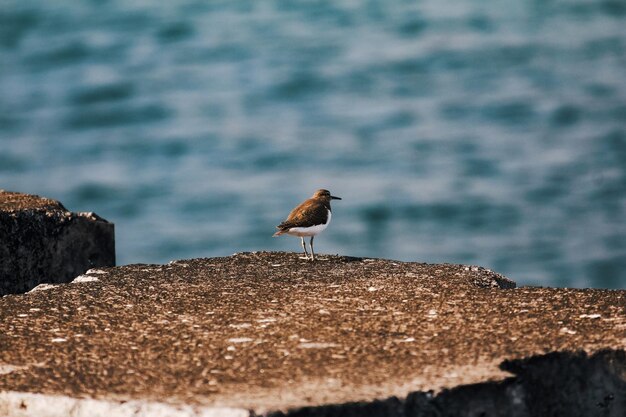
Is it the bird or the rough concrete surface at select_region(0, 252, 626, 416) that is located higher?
the bird

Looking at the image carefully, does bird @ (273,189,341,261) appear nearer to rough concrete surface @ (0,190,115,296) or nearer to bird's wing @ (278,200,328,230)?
bird's wing @ (278,200,328,230)

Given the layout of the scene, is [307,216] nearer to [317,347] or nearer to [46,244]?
[46,244]

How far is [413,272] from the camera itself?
4871 millimetres

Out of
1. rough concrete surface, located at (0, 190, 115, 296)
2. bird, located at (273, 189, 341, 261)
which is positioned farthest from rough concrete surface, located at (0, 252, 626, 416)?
bird, located at (273, 189, 341, 261)

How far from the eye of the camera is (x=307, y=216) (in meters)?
5.55

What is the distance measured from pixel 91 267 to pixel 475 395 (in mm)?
2568

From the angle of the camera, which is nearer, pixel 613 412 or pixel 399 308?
pixel 613 412

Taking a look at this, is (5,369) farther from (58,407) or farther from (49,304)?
(49,304)

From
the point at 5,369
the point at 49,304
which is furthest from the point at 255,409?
the point at 49,304

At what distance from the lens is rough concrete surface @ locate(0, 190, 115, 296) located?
511 cm

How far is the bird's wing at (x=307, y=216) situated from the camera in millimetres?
5523

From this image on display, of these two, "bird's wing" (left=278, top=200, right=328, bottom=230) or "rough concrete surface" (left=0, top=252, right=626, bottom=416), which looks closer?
"rough concrete surface" (left=0, top=252, right=626, bottom=416)

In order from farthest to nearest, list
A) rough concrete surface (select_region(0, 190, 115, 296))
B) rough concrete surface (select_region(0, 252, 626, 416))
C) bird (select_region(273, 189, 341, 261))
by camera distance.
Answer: bird (select_region(273, 189, 341, 261)) < rough concrete surface (select_region(0, 190, 115, 296)) < rough concrete surface (select_region(0, 252, 626, 416))

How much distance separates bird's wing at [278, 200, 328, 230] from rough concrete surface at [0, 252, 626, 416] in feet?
2.61
